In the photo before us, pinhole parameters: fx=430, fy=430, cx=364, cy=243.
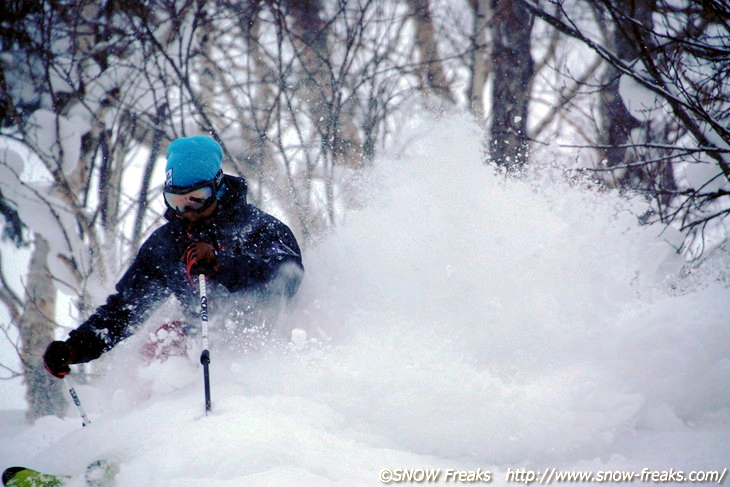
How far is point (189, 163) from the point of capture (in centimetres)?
248

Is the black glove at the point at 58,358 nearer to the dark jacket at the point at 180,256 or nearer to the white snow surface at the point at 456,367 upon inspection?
the dark jacket at the point at 180,256

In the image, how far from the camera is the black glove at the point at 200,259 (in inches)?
84.8

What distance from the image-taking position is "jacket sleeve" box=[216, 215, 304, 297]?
90.9 inches

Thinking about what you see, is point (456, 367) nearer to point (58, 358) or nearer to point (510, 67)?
point (58, 358)

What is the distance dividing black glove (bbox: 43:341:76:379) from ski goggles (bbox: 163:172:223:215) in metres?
0.93

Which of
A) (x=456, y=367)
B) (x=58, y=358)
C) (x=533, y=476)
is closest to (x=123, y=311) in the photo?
(x=58, y=358)

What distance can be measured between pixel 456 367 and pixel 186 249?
5.27 ft

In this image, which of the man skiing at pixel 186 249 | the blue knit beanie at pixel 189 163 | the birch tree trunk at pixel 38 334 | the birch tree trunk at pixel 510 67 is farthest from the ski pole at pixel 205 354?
the birch tree trunk at pixel 38 334

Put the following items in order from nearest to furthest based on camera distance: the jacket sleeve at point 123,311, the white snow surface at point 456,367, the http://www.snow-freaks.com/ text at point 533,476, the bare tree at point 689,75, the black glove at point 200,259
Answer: the http://www.snow-freaks.com/ text at point 533,476
the white snow surface at point 456,367
the black glove at point 200,259
the bare tree at point 689,75
the jacket sleeve at point 123,311

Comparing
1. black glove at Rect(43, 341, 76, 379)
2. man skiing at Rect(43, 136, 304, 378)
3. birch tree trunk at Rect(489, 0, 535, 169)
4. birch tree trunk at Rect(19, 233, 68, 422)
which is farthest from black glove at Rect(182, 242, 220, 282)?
birch tree trunk at Rect(19, 233, 68, 422)

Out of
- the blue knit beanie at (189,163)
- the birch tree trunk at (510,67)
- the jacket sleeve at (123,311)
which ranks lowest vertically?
the jacket sleeve at (123,311)

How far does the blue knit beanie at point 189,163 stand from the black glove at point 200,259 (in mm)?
502

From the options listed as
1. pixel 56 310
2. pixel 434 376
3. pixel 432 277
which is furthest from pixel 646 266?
pixel 56 310

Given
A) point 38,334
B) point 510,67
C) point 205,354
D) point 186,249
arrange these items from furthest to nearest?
point 38,334 < point 510,67 < point 186,249 < point 205,354
